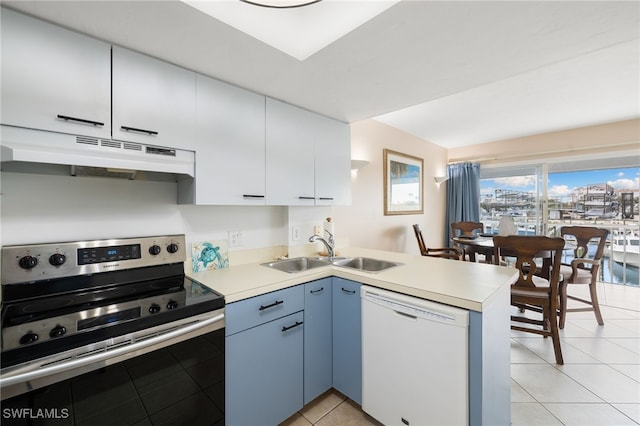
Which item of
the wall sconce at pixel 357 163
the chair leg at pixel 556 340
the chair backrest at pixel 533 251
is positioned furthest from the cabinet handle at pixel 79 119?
the chair leg at pixel 556 340

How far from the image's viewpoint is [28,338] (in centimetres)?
87

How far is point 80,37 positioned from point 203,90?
53cm

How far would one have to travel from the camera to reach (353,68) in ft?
4.96

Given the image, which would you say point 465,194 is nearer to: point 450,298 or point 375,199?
point 375,199

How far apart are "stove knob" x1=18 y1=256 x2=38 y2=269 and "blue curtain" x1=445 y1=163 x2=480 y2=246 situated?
5296mm

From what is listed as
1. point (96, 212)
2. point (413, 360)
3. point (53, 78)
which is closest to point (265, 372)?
point (413, 360)

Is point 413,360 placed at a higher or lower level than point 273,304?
lower

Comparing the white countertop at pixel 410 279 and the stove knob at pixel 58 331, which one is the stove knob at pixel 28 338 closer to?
the stove knob at pixel 58 331

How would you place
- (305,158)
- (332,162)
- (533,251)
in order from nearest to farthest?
(305,158) → (533,251) → (332,162)

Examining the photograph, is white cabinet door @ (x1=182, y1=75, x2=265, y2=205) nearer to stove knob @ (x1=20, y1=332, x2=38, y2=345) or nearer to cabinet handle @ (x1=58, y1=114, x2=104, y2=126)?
cabinet handle @ (x1=58, y1=114, x2=104, y2=126)

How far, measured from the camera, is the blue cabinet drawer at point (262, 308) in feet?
4.29

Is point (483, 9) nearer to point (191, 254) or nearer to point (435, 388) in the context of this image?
point (435, 388)

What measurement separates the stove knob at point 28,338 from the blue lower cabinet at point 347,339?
137cm

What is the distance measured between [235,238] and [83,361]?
1.14m
